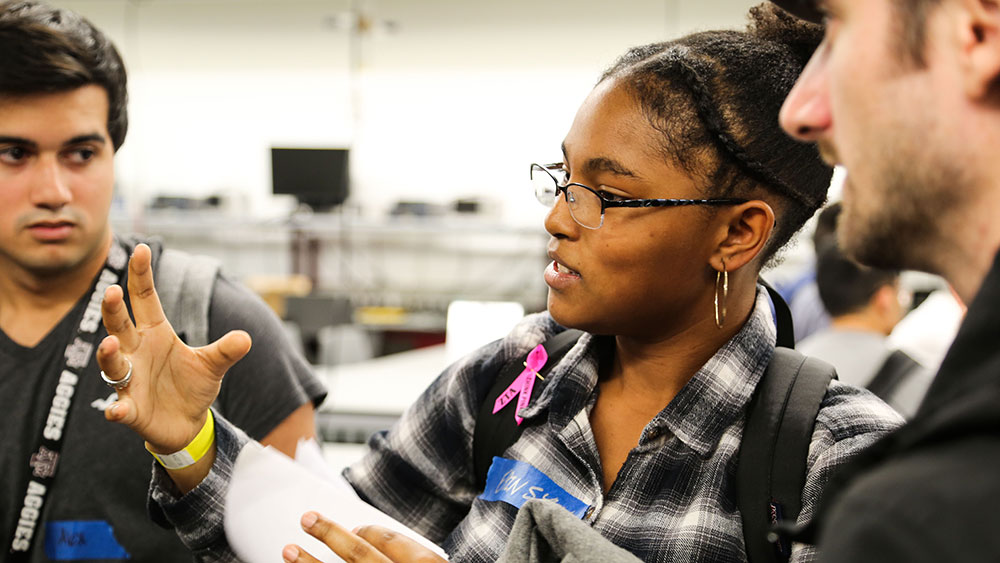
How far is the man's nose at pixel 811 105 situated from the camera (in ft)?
2.37

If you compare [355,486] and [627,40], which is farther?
[627,40]

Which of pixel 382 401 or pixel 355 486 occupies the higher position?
pixel 355 486

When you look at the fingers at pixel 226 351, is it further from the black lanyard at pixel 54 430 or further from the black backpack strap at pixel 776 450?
the black backpack strap at pixel 776 450

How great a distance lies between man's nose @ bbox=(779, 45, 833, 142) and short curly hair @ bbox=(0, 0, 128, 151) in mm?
1184

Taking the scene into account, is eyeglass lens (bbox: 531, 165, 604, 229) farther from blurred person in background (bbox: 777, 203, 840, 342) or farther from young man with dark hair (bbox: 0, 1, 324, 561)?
blurred person in background (bbox: 777, 203, 840, 342)

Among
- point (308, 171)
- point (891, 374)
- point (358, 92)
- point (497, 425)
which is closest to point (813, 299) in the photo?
point (891, 374)

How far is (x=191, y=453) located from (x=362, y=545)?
0.30m

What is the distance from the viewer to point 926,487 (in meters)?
0.45

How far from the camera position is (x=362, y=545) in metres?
0.94

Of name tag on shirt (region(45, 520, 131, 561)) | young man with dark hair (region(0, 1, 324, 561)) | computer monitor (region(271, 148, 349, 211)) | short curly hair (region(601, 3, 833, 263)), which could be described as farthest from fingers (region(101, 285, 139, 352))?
computer monitor (region(271, 148, 349, 211))

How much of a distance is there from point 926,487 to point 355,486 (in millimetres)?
980

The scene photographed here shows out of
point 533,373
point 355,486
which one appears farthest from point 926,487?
point 355,486

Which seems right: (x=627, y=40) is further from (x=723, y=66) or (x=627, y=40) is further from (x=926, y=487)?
(x=926, y=487)

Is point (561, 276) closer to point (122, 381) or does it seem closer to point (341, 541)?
point (341, 541)
